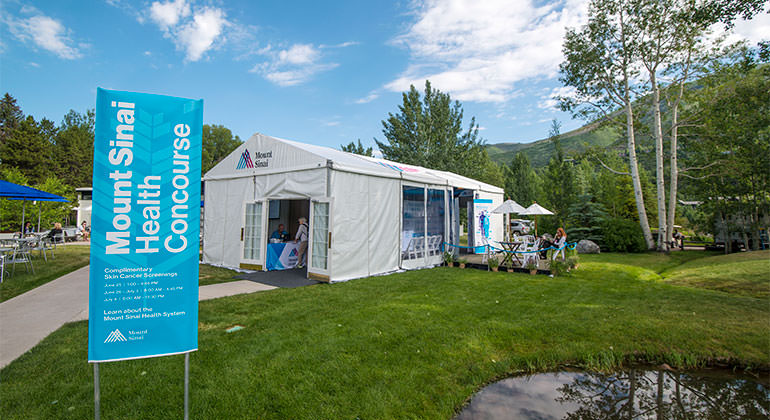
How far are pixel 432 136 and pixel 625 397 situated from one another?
23.1 meters

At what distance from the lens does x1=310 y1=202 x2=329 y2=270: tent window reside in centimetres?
735

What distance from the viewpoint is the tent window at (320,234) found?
7.35 meters

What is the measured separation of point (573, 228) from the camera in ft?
50.2

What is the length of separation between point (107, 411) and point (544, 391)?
3.40 metres

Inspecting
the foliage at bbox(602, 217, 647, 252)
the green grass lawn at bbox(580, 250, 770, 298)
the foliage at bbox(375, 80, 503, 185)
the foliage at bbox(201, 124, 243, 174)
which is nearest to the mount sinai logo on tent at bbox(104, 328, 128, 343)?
the green grass lawn at bbox(580, 250, 770, 298)

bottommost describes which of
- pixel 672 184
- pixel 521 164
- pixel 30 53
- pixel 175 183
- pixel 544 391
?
pixel 544 391

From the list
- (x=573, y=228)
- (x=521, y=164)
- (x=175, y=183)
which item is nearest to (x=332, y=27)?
(x=175, y=183)

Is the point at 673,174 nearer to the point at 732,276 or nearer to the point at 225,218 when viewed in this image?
the point at 732,276

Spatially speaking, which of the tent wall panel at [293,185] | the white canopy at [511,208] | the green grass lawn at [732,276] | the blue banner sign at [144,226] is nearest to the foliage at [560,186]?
the green grass lawn at [732,276]

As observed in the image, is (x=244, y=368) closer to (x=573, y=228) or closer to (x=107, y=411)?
(x=107, y=411)

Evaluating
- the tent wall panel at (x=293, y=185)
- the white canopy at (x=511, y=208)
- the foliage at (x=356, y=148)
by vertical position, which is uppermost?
the foliage at (x=356, y=148)

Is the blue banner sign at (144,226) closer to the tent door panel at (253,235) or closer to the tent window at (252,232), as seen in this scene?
the tent door panel at (253,235)

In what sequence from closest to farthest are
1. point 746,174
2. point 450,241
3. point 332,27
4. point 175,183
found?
point 175,183 < point 332,27 < point 450,241 < point 746,174

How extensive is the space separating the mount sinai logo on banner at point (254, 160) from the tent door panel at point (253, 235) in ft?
3.32
